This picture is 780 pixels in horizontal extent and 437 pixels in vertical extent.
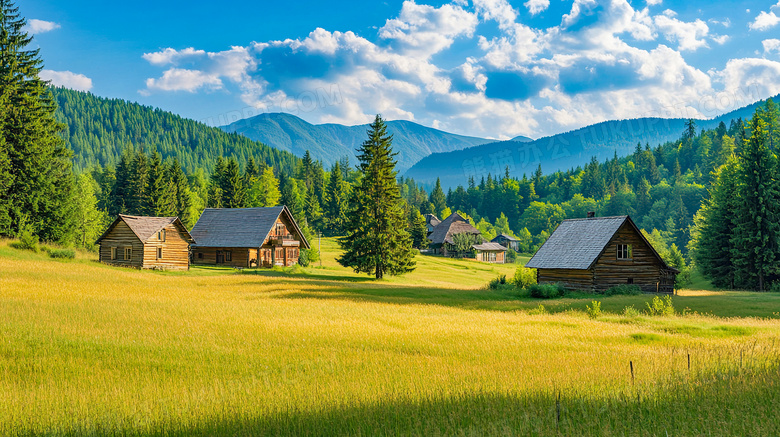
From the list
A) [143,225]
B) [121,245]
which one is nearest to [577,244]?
[143,225]

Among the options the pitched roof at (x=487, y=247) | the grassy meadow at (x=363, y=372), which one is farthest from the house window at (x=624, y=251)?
the pitched roof at (x=487, y=247)

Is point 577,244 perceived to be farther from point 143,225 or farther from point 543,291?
point 143,225

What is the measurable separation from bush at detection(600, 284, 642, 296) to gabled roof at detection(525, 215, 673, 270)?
269cm

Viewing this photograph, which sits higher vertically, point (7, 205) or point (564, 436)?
point (7, 205)

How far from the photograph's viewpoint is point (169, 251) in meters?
57.3

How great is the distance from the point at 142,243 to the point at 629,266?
49693 millimetres

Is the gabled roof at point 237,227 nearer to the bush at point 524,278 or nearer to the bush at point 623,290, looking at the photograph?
the bush at point 524,278

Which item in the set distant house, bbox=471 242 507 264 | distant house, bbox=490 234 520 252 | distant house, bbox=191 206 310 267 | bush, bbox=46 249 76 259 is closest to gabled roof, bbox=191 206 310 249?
distant house, bbox=191 206 310 267

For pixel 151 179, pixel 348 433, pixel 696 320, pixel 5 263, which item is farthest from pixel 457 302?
pixel 151 179

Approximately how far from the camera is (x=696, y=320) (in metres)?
23.4

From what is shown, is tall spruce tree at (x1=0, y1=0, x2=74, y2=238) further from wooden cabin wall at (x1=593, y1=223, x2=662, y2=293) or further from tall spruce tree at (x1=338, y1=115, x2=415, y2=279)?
wooden cabin wall at (x1=593, y1=223, x2=662, y2=293)

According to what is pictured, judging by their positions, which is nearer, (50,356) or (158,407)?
(158,407)

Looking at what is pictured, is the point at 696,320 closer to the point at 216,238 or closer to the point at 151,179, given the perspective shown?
the point at 216,238

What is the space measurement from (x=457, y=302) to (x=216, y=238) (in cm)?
4372
